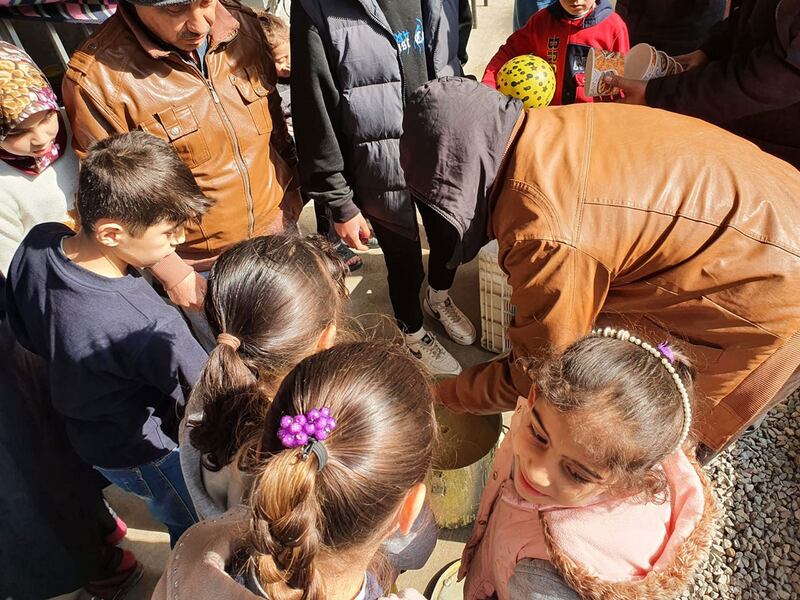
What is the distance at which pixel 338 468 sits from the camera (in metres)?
0.87

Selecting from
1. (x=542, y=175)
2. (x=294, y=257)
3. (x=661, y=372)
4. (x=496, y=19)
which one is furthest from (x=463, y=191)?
(x=496, y=19)

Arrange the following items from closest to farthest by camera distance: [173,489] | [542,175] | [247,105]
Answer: [542,175] → [173,489] → [247,105]

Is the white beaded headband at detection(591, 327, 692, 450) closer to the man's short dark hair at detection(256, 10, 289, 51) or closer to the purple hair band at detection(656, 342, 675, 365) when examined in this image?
the purple hair band at detection(656, 342, 675, 365)

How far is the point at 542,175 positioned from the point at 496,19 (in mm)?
5359

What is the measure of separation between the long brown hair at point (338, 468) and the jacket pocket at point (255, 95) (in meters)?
1.29

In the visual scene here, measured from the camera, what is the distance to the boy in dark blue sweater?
1.38 m

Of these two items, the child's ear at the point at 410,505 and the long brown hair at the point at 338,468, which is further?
the child's ear at the point at 410,505

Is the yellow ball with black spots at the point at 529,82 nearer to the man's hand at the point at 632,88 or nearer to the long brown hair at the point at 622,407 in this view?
the man's hand at the point at 632,88

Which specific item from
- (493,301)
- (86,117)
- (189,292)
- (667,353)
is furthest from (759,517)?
(86,117)

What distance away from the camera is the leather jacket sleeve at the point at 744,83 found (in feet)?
5.37

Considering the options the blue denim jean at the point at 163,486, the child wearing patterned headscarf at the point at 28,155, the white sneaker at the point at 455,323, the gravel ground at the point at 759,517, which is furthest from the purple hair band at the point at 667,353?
the child wearing patterned headscarf at the point at 28,155

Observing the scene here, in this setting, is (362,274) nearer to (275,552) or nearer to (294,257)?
(294,257)

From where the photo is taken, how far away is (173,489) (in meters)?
1.75

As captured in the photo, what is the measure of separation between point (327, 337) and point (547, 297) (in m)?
0.56
